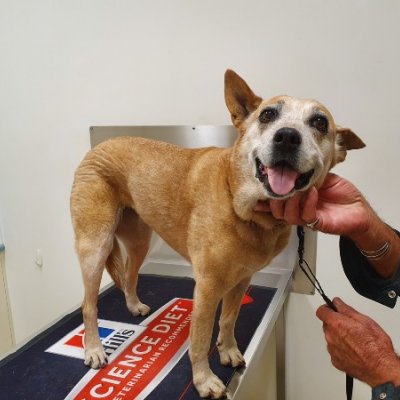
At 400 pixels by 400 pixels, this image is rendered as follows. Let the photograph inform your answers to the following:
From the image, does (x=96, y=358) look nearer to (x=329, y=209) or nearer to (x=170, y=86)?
(x=329, y=209)

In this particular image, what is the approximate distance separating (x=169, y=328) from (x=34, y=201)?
1.14 m

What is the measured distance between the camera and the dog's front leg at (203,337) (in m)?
0.98

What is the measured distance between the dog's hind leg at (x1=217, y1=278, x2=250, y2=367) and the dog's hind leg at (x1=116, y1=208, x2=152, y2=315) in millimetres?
414

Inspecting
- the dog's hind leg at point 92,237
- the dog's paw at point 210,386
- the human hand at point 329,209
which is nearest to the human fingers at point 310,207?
the human hand at point 329,209

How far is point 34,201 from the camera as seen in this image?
81.3 inches

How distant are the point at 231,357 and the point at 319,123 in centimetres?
70

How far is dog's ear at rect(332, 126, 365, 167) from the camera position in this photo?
0.97 metres

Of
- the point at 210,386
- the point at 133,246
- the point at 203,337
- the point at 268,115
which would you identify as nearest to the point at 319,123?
the point at 268,115

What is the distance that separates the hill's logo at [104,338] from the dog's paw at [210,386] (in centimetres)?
35

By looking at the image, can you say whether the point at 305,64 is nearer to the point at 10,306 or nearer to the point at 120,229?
the point at 120,229

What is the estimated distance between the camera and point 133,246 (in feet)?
4.72

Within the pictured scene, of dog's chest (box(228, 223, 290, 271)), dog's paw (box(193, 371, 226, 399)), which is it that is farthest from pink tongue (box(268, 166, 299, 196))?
dog's paw (box(193, 371, 226, 399))

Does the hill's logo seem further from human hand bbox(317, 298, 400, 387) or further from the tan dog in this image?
human hand bbox(317, 298, 400, 387)

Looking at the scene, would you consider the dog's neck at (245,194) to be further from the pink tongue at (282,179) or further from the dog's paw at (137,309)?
the dog's paw at (137,309)
